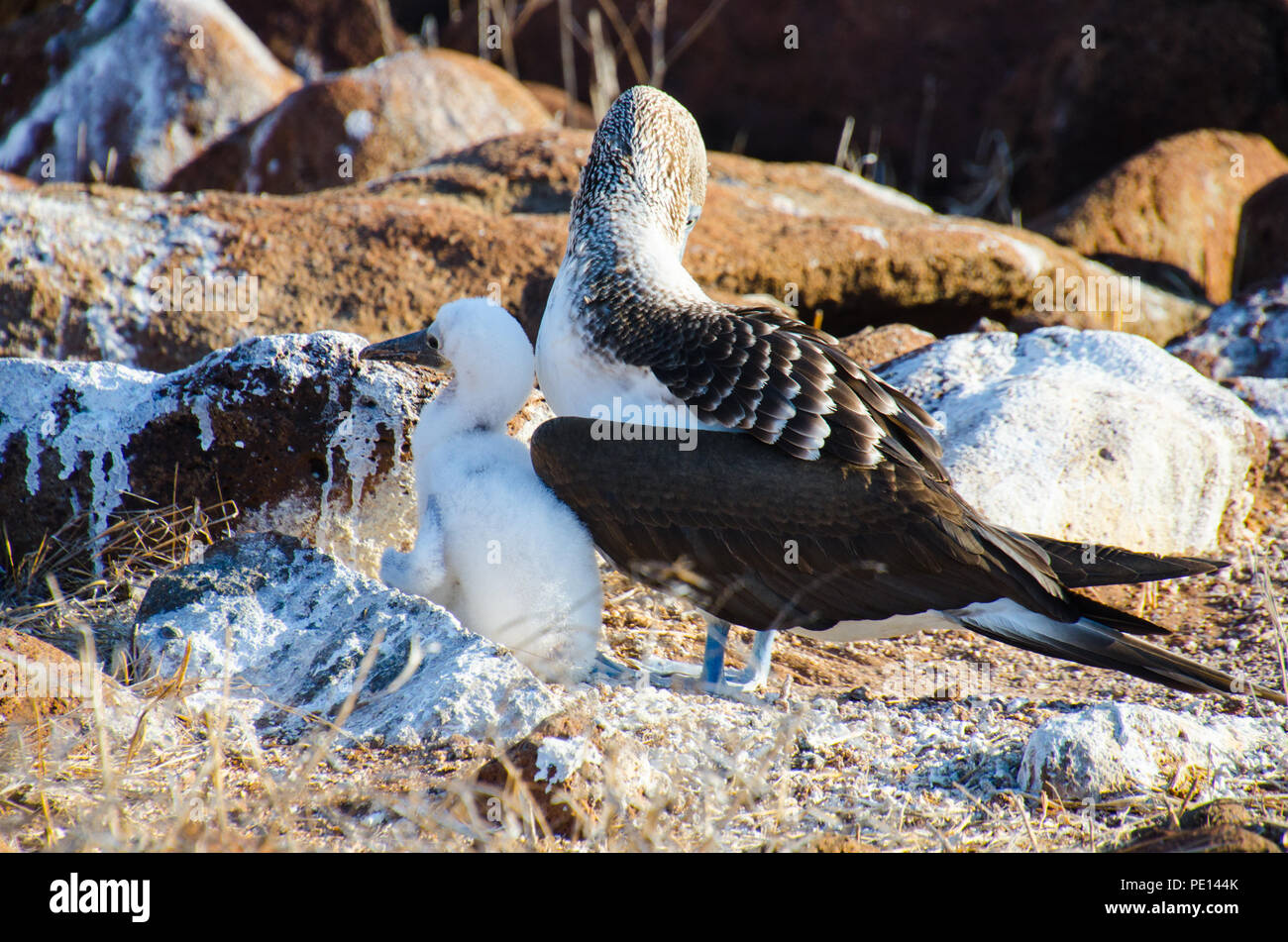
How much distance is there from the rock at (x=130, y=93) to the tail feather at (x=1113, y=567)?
765 centimetres

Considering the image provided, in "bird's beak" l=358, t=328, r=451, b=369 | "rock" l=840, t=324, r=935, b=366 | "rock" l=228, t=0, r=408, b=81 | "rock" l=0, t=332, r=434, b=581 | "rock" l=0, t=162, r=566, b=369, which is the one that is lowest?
"rock" l=0, t=332, r=434, b=581

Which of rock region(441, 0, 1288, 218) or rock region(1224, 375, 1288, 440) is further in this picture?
rock region(441, 0, 1288, 218)

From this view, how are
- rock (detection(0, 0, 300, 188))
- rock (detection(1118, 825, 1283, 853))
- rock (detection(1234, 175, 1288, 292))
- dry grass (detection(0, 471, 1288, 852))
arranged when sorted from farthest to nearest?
1. rock (detection(0, 0, 300, 188))
2. rock (detection(1234, 175, 1288, 292))
3. dry grass (detection(0, 471, 1288, 852))
4. rock (detection(1118, 825, 1283, 853))

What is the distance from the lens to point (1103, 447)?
528cm

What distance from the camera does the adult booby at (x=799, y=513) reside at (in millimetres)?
3736

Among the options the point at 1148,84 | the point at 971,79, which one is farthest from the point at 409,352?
the point at 971,79

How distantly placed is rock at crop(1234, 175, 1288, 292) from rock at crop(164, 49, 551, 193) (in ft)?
16.9

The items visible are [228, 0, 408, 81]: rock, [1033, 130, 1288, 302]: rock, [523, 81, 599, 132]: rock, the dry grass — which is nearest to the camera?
the dry grass

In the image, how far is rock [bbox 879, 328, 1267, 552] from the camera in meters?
5.14

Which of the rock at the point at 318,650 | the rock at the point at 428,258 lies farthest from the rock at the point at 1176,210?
the rock at the point at 318,650

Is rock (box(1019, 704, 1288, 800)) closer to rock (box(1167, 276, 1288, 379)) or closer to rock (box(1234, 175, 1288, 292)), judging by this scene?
rock (box(1167, 276, 1288, 379))

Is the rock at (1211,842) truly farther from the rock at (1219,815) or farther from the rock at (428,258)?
the rock at (428,258)

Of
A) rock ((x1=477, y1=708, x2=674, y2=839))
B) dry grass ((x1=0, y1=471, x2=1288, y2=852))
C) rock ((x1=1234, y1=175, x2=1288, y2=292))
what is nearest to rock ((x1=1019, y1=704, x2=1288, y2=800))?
dry grass ((x1=0, y1=471, x2=1288, y2=852))

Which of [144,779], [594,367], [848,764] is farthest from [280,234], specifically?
→ [848,764]
